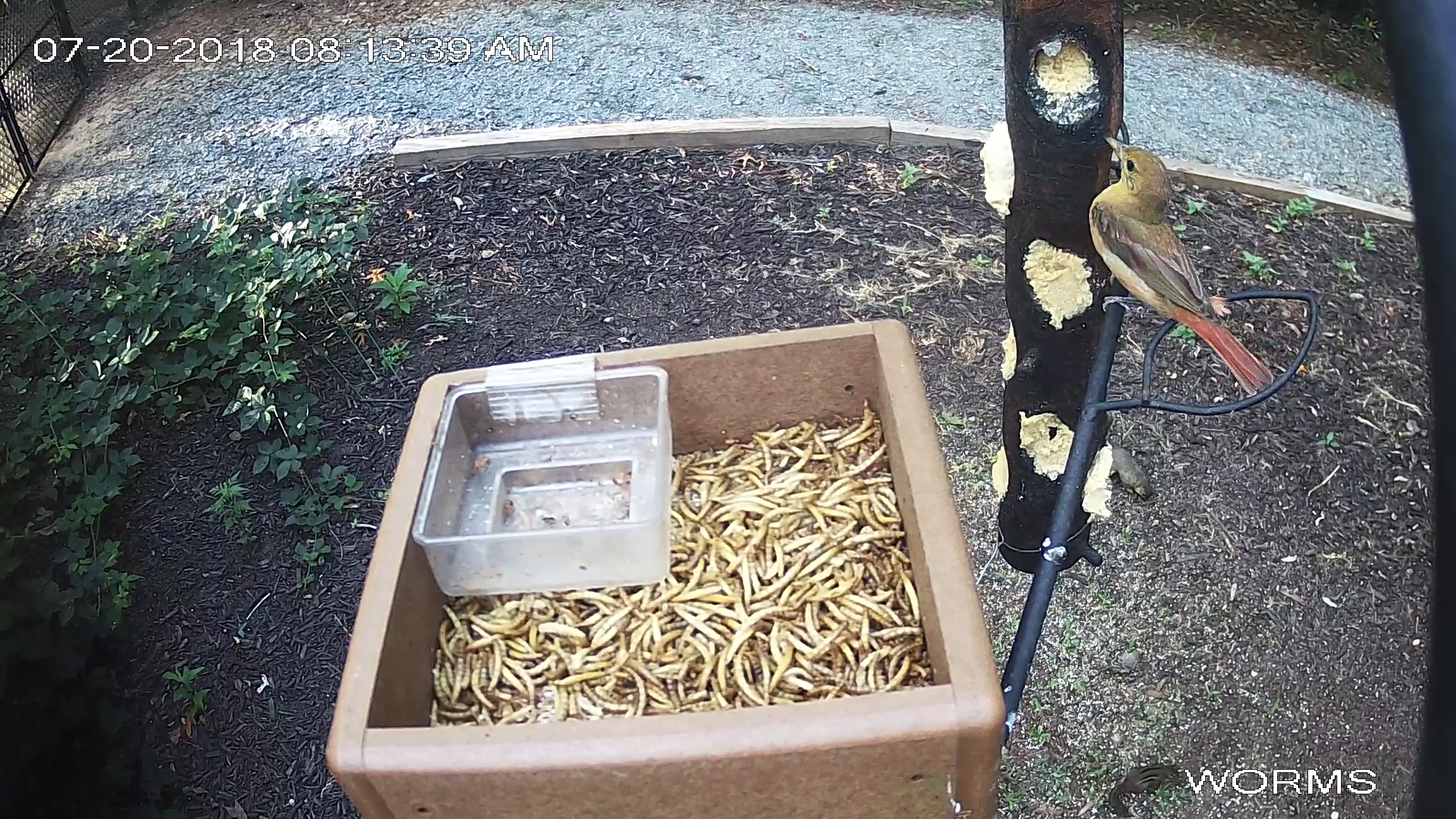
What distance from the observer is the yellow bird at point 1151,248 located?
4.50 feet

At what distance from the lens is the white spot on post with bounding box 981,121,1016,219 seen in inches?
61.6

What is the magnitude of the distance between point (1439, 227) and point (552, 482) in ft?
4.24

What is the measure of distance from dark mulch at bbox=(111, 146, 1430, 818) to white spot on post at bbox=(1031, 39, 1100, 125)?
139 cm

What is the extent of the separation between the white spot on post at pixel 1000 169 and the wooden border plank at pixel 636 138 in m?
2.29

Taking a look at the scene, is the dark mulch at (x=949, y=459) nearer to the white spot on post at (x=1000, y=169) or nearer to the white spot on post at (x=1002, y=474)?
the white spot on post at (x=1002, y=474)

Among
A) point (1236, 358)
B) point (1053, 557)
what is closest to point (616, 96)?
point (1236, 358)

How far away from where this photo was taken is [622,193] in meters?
3.69

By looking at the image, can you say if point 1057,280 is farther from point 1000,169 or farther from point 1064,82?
point 1064,82

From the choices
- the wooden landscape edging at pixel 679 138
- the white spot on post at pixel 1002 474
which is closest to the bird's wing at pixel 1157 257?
the white spot on post at pixel 1002 474

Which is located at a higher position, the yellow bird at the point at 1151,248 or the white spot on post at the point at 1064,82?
the white spot on post at the point at 1064,82

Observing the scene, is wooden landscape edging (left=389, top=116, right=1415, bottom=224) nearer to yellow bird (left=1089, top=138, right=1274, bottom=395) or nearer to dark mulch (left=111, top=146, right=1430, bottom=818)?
dark mulch (left=111, top=146, right=1430, bottom=818)

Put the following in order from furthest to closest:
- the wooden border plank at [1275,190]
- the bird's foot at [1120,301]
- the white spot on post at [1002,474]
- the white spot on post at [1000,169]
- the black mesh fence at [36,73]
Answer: the black mesh fence at [36,73] → the wooden border plank at [1275,190] → the white spot on post at [1002,474] → the white spot on post at [1000,169] → the bird's foot at [1120,301]

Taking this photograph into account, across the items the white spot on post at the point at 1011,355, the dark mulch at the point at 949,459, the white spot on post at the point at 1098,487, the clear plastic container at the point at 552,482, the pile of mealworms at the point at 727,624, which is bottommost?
the dark mulch at the point at 949,459

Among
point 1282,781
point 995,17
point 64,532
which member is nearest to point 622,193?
point 64,532
